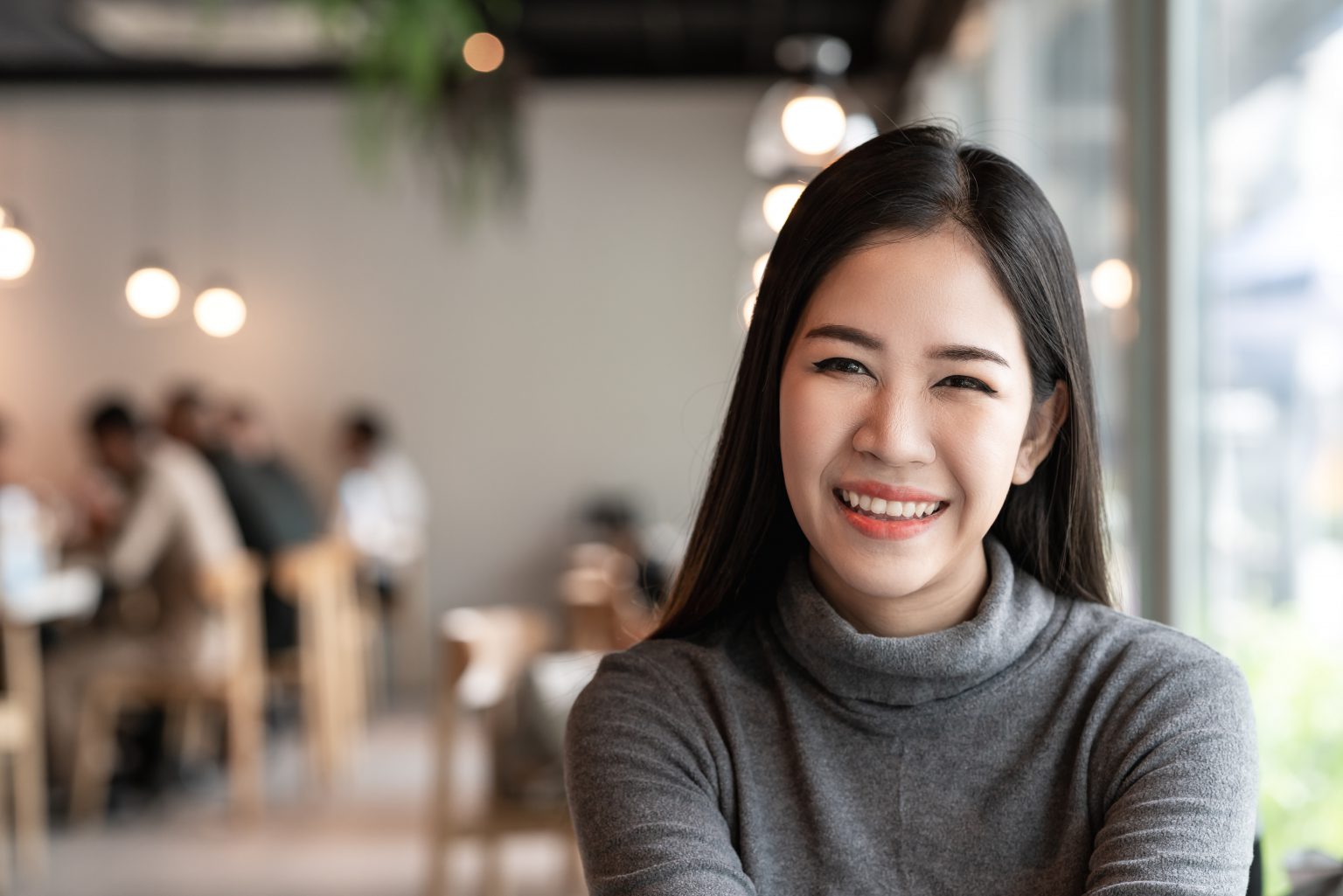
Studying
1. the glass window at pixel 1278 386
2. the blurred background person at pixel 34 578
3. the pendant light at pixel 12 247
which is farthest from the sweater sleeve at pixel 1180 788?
the blurred background person at pixel 34 578

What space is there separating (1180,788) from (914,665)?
0.20 meters

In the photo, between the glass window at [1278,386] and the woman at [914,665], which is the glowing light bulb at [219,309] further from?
the woman at [914,665]

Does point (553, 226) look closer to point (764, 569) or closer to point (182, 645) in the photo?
point (182, 645)

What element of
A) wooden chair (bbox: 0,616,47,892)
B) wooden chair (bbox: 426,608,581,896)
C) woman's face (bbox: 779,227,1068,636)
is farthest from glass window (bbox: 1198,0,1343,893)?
wooden chair (bbox: 0,616,47,892)

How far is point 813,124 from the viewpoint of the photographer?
3338 mm

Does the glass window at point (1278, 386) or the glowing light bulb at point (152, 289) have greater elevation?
the glowing light bulb at point (152, 289)

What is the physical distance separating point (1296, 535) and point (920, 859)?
3.67 ft

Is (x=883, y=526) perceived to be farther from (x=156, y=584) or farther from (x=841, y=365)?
(x=156, y=584)

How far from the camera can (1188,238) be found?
2.25 m

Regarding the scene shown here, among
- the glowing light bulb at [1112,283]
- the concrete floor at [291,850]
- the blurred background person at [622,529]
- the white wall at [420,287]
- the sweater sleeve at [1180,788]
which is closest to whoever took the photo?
the sweater sleeve at [1180,788]

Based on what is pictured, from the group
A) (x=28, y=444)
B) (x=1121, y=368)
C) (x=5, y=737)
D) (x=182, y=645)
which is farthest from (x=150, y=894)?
(x=28, y=444)

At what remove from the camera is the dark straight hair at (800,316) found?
41.8 inches

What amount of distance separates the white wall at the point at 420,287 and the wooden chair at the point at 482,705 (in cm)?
447

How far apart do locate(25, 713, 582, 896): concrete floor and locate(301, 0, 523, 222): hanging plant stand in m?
1.82
